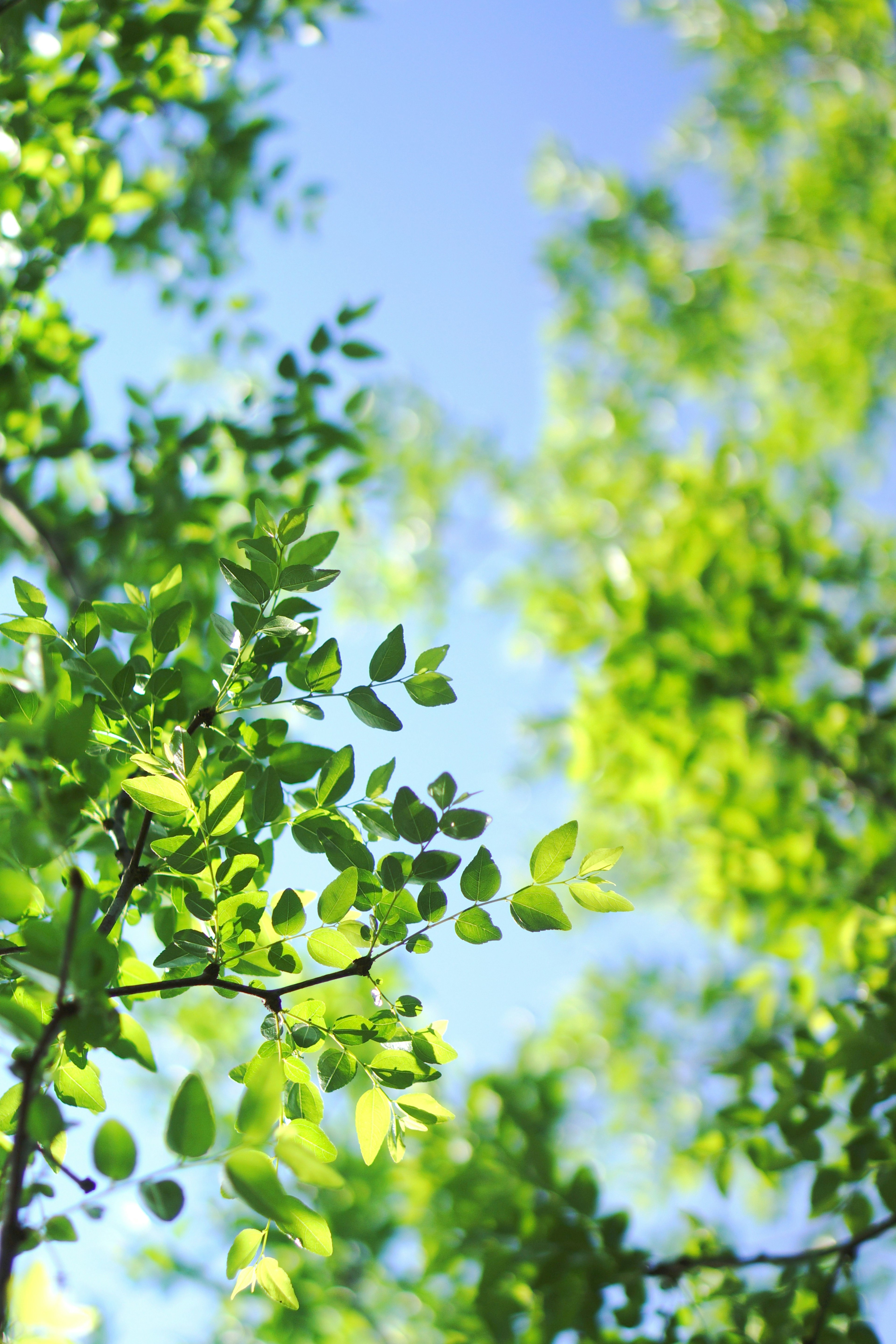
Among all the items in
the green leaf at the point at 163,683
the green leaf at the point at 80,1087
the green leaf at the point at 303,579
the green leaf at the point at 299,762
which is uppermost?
the green leaf at the point at 303,579

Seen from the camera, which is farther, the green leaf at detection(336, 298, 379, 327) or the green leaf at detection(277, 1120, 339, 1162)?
the green leaf at detection(336, 298, 379, 327)

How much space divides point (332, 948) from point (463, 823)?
0.21 meters

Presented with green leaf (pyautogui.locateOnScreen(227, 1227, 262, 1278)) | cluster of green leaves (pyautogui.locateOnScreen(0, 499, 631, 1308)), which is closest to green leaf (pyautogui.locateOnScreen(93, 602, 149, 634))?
cluster of green leaves (pyautogui.locateOnScreen(0, 499, 631, 1308))

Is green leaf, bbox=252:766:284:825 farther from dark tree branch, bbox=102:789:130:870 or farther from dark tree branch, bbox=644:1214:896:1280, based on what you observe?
dark tree branch, bbox=644:1214:896:1280

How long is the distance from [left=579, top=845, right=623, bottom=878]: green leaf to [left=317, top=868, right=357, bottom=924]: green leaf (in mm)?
240

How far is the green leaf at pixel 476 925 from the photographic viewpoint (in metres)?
0.90

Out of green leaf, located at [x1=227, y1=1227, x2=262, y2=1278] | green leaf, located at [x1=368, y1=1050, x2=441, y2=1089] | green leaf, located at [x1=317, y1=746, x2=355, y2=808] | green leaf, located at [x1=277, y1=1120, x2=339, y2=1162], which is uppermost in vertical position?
green leaf, located at [x1=317, y1=746, x2=355, y2=808]

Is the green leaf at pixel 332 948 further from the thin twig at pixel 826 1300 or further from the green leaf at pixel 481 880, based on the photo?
the thin twig at pixel 826 1300

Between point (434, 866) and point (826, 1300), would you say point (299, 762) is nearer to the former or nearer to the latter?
point (434, 866)

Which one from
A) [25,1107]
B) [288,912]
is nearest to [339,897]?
[288,912]

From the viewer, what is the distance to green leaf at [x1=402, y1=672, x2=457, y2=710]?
926 mm

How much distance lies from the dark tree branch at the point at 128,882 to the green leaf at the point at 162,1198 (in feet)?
→ 0.74

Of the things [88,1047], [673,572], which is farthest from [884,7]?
[88,1047]

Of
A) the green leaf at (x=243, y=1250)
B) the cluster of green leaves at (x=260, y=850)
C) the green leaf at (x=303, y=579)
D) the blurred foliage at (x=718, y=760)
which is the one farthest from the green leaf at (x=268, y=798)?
the blurred foliage at (x=718, y=760)
